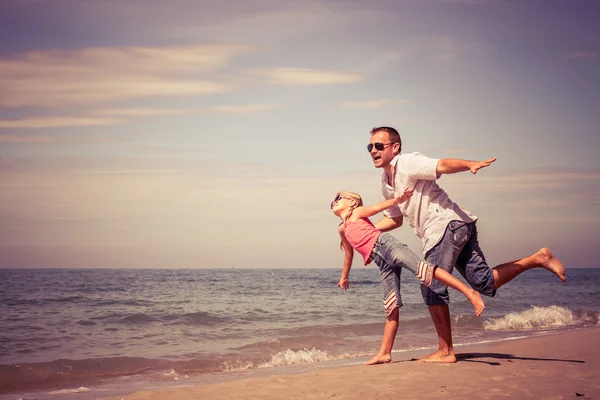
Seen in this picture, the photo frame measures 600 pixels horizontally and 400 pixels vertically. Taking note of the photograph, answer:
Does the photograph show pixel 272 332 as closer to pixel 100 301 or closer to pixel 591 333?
pixel 591 333

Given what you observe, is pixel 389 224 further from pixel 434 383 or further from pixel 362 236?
pixel 434 383

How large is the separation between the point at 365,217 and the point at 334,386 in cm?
163

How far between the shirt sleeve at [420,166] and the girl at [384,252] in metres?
0.19

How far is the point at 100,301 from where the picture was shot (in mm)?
21625

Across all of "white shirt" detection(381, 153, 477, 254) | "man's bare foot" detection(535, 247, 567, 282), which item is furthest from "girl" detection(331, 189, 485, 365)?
"man's bare foot" detection(535, 247, 567, 282)

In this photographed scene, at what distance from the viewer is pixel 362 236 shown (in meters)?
5.39

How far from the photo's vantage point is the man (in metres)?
5.03

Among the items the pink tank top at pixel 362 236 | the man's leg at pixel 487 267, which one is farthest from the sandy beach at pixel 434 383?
the pink tank top at pixel 362 236

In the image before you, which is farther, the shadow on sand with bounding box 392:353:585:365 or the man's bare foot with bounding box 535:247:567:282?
the shadow on sand with bounding box 392:353:585:365

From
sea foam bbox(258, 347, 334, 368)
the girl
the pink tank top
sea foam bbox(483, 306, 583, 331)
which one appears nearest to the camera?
the girl

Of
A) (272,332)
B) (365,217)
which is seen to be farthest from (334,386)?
(272,332)

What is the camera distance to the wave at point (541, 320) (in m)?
13.4

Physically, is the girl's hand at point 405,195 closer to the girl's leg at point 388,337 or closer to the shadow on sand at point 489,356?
the girl's leg at point 388,337

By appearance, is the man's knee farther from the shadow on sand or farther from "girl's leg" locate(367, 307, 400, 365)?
the shadow on sand
